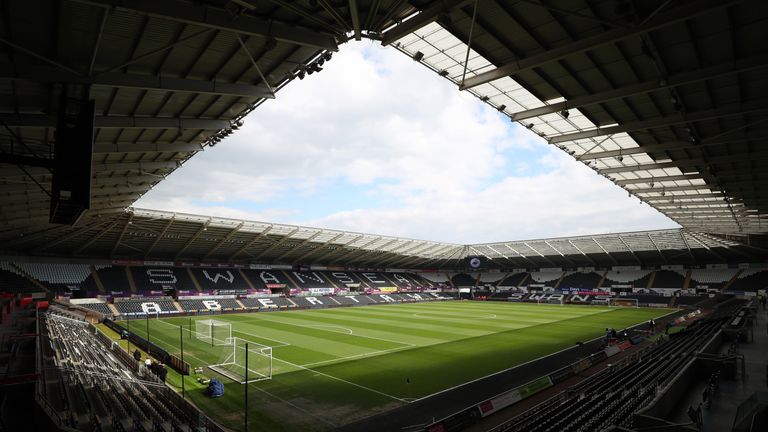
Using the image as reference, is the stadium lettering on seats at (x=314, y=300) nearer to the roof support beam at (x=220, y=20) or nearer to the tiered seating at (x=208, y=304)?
the tiered seating at (x=208, y=304)

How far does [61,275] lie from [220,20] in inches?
2091

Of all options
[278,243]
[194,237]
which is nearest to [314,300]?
[278,243]

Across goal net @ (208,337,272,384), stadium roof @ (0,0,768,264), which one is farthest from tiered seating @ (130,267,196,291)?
stadium roof @ (0,0,768,264)

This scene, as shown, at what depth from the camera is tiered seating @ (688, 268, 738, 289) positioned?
61.7 m

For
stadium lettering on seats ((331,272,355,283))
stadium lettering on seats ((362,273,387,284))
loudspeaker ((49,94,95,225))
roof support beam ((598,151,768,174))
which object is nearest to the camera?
loudspeaker ((49,94,95,225))

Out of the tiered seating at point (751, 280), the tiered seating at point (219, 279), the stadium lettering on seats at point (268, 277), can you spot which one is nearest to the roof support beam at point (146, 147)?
the tiered seating at point (219, 279)

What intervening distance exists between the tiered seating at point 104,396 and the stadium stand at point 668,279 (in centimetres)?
7463

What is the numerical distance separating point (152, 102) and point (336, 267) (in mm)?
63698

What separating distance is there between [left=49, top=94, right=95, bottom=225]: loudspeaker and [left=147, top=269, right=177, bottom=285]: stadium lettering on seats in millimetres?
51167

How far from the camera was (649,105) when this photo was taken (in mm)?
14250

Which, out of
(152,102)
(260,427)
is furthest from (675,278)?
(152,102)

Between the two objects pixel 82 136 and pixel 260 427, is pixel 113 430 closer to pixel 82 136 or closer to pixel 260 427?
pixel 260 427

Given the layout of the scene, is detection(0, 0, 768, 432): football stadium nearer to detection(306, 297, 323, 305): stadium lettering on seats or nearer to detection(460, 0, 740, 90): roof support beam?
detection(460, 0, 740, 90): roof support beam

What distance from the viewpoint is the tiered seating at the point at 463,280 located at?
303 feet
